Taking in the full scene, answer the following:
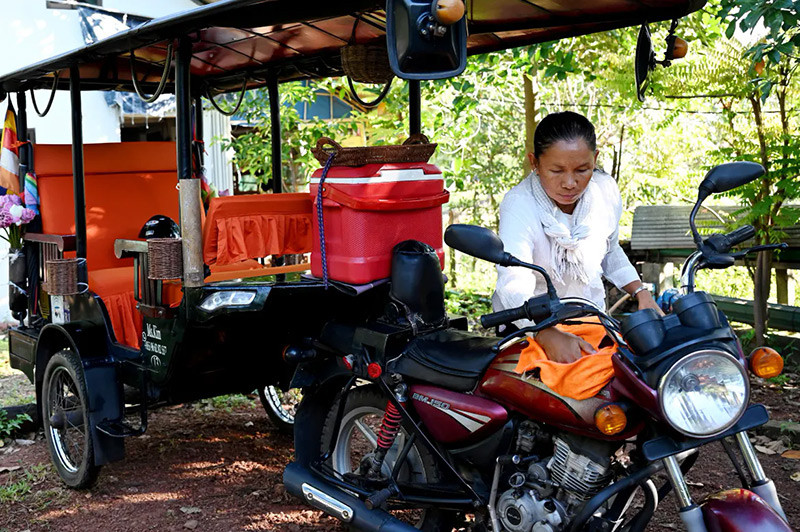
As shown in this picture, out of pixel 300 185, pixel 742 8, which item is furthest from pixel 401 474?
pixel 300 185

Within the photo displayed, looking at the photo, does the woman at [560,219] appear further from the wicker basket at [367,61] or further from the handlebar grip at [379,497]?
the wicker basket at [367,61]

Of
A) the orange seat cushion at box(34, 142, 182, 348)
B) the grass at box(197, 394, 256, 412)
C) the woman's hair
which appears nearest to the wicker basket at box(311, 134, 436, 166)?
the woman's hair

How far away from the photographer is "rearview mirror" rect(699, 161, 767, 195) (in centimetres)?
283

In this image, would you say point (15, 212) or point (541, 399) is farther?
point (15, 212)

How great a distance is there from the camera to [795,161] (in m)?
6.12

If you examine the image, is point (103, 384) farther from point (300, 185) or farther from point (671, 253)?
point (300, 185)

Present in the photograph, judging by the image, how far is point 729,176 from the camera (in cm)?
285

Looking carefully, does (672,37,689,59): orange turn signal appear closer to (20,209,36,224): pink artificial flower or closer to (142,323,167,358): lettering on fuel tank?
(142,323,167,358): lettering on fuel tank

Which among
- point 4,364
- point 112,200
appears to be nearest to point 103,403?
point 112,200

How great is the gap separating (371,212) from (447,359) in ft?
2.59

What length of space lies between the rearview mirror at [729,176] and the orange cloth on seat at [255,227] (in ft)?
6.83

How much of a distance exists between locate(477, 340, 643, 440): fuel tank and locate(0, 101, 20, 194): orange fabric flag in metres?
3.87

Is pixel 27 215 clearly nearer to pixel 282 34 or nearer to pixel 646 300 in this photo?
pixel 282 34

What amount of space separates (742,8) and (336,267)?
2.42 m
